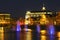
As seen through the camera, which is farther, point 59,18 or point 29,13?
point 29,13

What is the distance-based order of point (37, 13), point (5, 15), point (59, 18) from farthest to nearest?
1. point (37, 13)
2. point (5, 15)
3. point (59, 18)

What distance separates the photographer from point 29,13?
466ft

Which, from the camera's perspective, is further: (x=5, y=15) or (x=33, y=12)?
(x=33, y=12)

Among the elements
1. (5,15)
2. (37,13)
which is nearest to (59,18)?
(5,15)

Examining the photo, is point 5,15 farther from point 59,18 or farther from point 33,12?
point 59,18

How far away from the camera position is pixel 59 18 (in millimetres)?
79625

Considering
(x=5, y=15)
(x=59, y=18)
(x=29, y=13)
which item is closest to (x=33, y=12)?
(x=29, y=13)

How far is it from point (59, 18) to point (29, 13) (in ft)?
207

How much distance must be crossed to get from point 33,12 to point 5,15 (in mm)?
26641

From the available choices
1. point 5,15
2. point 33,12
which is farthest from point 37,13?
point 5,15

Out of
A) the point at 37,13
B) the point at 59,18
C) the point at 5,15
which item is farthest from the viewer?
the point at 37,13

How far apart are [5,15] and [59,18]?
42462mm

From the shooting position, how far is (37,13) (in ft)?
454

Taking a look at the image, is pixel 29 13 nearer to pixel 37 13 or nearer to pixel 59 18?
pixel 37 13
